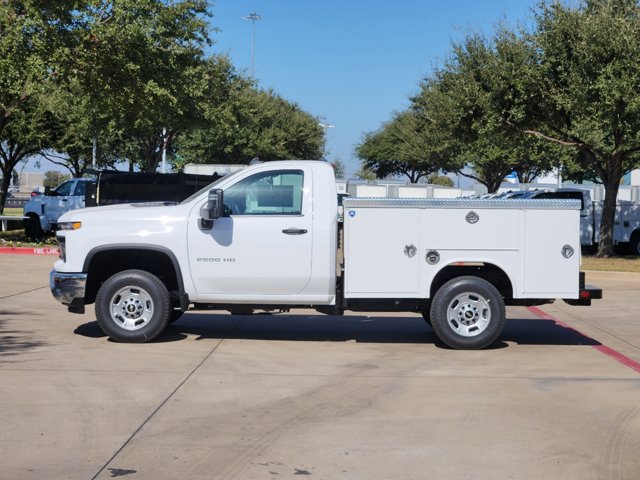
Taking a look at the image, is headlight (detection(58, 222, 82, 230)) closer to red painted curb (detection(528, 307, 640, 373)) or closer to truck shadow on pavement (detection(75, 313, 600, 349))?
truck shadow on pavement (detection(75, 313, 600, 349))

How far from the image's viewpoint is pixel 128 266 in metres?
9.94

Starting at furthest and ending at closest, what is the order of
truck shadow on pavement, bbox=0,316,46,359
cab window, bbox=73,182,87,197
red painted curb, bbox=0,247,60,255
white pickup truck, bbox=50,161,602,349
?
cab window, bbox=73,182,87,197 → red painted curb, bbox=0,247,60,255 → white pickup truck, bbox=50,161,602,349 → truck shadow on pavement, bbox=0,316,46,359

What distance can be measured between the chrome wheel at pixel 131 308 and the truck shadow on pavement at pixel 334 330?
1.55ft

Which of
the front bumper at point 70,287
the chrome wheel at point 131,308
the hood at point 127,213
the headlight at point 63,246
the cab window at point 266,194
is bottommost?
the chrome wheel at point 131,308

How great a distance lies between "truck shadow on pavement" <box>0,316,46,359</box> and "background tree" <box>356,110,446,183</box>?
35.4m

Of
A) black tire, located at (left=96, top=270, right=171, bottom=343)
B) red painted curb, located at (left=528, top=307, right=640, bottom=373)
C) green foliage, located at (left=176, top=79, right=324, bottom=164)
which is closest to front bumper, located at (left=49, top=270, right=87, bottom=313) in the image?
black tire, located at (left=96, top=270, right=171, bottom=343)

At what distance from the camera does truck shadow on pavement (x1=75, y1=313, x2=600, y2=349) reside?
10453mm

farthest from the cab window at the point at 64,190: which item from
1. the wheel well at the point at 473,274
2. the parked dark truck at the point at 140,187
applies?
the wheel well at the point at 473,274

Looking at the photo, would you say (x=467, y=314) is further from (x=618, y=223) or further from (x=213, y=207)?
(x=618, y=223)

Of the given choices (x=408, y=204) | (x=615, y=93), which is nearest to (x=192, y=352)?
(x=408, y=204)

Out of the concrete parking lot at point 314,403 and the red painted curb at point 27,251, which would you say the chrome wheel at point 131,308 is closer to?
the concrete parking lot at point 314,403

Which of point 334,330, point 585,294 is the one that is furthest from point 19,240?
point 585,294

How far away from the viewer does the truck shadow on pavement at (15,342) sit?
29.8 feet

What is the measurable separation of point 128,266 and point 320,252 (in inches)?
93.8
